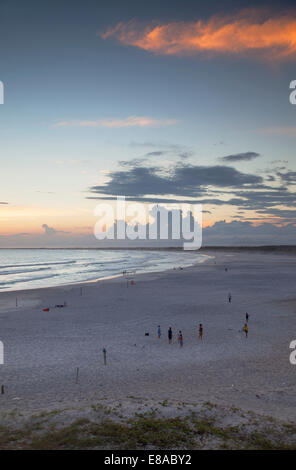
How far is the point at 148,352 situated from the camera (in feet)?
73.3

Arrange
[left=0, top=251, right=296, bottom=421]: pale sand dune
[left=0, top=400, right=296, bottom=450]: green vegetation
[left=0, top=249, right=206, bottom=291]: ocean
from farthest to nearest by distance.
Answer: [left=0, top=249, right=206, bottom=291]: ocean, [left=0, top=251, right=296, bottom=421]: pale sand dune, [left=0, top=400, right=296, bottom=450]: green vegetation

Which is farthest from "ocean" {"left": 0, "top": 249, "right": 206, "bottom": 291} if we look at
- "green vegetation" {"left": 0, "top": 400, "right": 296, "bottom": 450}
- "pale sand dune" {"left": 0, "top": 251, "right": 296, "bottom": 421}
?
"green vegetation" {"left": 0, "top": 400, "right": 296, "bottom": 450}

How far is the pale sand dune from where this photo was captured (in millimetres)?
16078

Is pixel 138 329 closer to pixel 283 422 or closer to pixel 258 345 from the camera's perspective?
pixel 258 345

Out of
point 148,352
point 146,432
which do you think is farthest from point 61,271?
point 146,432

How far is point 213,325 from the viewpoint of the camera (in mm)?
28875

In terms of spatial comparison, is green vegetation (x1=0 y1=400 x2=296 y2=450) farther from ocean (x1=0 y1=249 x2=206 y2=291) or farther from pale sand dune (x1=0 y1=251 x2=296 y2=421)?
ocean (x1=0 y1=249 x2=206 y2=291)

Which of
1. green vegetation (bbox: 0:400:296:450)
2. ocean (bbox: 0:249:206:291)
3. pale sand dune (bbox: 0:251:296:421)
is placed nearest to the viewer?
green vegetation (bbox: 0:400:296:450)

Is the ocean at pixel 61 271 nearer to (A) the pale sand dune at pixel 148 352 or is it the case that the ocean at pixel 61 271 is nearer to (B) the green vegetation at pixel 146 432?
(A) the pale sand dune at pixel 148 352

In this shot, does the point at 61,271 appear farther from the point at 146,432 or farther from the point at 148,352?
the point at 146,432

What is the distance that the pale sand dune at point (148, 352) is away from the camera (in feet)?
52.7

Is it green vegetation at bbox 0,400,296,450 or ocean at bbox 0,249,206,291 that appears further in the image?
ocean at bbox 0,249,206,291
